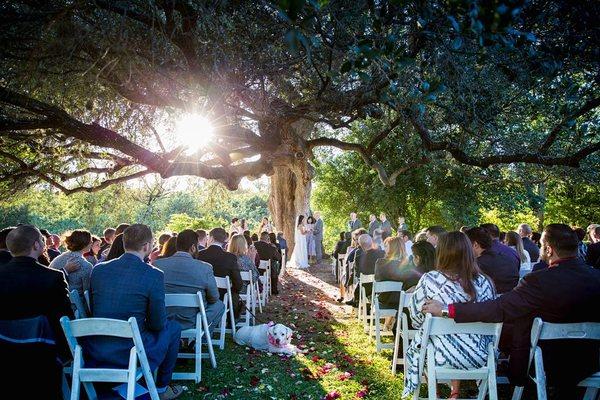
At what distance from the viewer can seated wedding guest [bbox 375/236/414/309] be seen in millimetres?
6121

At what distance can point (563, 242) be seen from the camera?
11.6 feet

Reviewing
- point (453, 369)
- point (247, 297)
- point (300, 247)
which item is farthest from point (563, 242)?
point (300, 247)

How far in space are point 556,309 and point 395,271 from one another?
2890mm

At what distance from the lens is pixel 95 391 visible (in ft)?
12.5

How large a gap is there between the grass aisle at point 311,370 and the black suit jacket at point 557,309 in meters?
1.72

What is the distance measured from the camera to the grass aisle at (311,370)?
15.6 ft

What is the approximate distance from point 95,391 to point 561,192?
21.1m

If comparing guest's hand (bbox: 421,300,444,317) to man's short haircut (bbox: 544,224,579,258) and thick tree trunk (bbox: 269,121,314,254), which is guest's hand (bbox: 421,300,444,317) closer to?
man's short haircut (bbox: 544,224,579,258)

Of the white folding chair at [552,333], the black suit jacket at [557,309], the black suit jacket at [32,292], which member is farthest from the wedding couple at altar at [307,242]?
the white folding chair at [552,333]

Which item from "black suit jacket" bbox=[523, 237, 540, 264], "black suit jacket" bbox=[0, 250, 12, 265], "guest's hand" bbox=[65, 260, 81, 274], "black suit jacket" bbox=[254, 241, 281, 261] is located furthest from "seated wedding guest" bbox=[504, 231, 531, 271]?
"black suit jacket" bbox=[0, 250, 12, 265]

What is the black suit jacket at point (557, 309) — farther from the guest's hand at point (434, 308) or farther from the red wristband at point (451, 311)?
the guest's hand at point (434, 308)

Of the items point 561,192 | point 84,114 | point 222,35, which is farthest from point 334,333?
point 561,192

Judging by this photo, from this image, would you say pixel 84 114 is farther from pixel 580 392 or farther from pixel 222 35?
pixel 580 392

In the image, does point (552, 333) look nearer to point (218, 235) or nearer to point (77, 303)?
point (77, 303)
